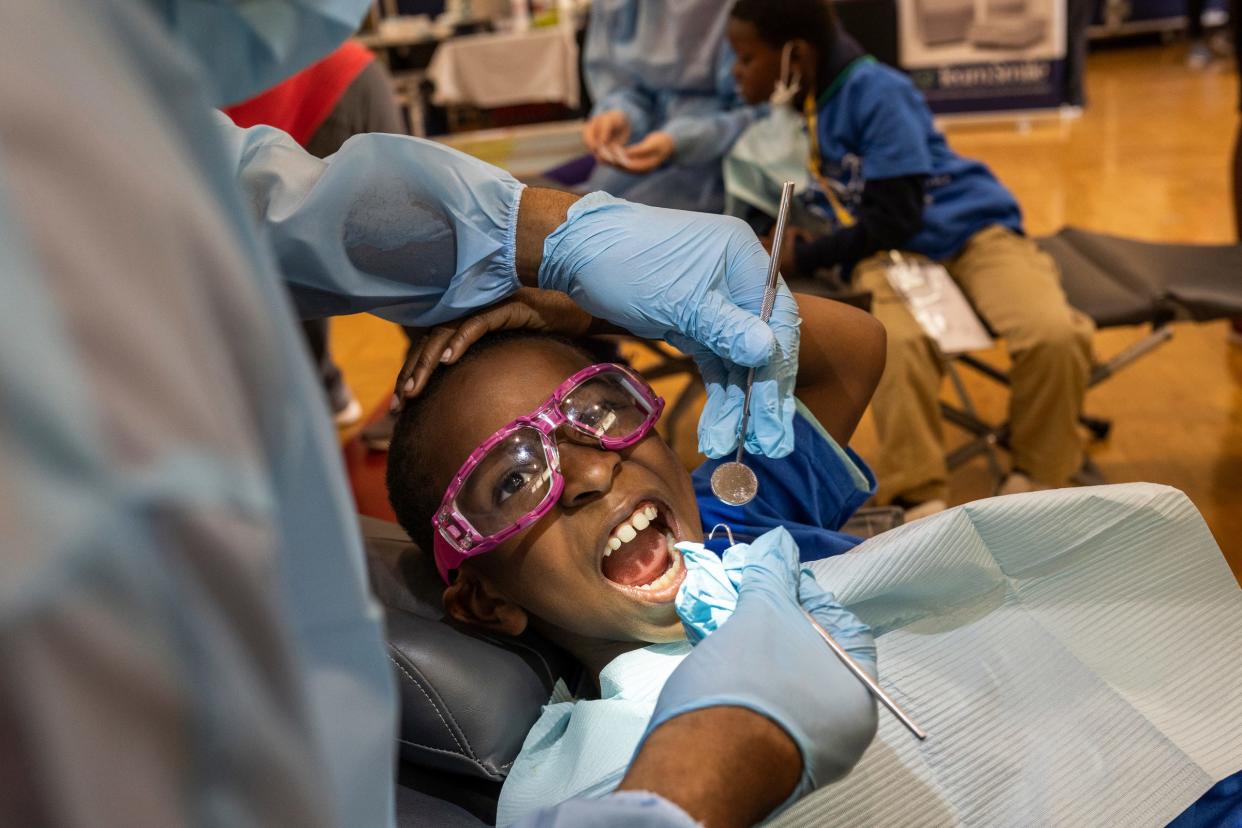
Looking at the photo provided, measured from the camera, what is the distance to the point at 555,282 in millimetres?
1256

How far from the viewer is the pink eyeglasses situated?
3.98 feet

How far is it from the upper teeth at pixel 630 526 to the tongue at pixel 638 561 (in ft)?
0.10

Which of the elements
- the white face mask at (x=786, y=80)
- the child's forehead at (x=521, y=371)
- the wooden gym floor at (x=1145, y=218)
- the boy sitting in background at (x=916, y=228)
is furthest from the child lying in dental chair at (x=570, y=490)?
the white face mask at (x=786, y=80)

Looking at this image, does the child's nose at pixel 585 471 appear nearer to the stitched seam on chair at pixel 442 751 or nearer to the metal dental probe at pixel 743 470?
the metal dental probe at pixel 743 470

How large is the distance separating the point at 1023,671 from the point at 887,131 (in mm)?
1578

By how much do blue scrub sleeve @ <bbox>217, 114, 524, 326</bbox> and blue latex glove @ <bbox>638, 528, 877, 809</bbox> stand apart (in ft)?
1.66

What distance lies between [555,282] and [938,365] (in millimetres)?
1116

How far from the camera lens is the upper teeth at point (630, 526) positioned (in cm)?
121

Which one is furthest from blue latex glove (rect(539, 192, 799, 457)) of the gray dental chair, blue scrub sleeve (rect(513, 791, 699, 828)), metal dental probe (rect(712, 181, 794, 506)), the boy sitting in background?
the boy sitting in background

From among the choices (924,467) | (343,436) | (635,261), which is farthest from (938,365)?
(343,436)

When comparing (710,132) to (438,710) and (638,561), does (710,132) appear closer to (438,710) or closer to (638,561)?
(638,561)

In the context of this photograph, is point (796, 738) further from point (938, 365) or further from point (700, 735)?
point (938, 365)

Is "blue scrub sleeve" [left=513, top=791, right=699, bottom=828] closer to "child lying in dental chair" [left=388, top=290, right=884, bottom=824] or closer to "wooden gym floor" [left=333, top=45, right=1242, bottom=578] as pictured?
"child lying in dental chair" [left=388, top=290, right=884, bottom=824]

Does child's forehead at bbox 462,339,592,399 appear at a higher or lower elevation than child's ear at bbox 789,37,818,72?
lower
